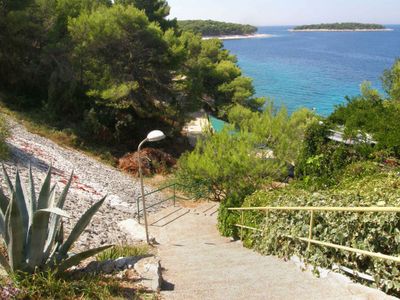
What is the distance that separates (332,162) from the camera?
38.0ft

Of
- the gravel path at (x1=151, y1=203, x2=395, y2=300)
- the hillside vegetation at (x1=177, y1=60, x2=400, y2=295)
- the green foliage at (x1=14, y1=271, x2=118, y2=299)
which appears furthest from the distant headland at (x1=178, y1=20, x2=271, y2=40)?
the green foliage at (x1=14, y1=271, x2=118, y2=299)

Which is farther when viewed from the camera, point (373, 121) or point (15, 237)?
point (373, 121)

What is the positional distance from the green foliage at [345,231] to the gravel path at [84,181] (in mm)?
3447

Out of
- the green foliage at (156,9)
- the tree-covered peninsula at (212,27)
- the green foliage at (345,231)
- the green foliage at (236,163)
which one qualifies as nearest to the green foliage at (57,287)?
the green foliage at (345,231)

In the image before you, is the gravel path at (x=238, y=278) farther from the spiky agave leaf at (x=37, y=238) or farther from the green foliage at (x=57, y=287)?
the spiky agave leaf at (x=37, y=238)

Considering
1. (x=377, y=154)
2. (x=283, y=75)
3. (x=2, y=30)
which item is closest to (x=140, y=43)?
(x=2, y=30)

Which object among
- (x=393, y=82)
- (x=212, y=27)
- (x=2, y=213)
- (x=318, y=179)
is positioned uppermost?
(x=212, y=27)

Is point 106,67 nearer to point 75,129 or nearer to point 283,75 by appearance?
point 75,129

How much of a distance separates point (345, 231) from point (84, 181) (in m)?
11.0

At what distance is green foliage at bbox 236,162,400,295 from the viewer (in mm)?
4859

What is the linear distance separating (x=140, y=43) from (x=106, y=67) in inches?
90.3

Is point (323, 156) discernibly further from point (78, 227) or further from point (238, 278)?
point (78, 227)

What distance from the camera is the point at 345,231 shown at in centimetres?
540

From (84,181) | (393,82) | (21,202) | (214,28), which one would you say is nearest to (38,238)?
(21,202)
